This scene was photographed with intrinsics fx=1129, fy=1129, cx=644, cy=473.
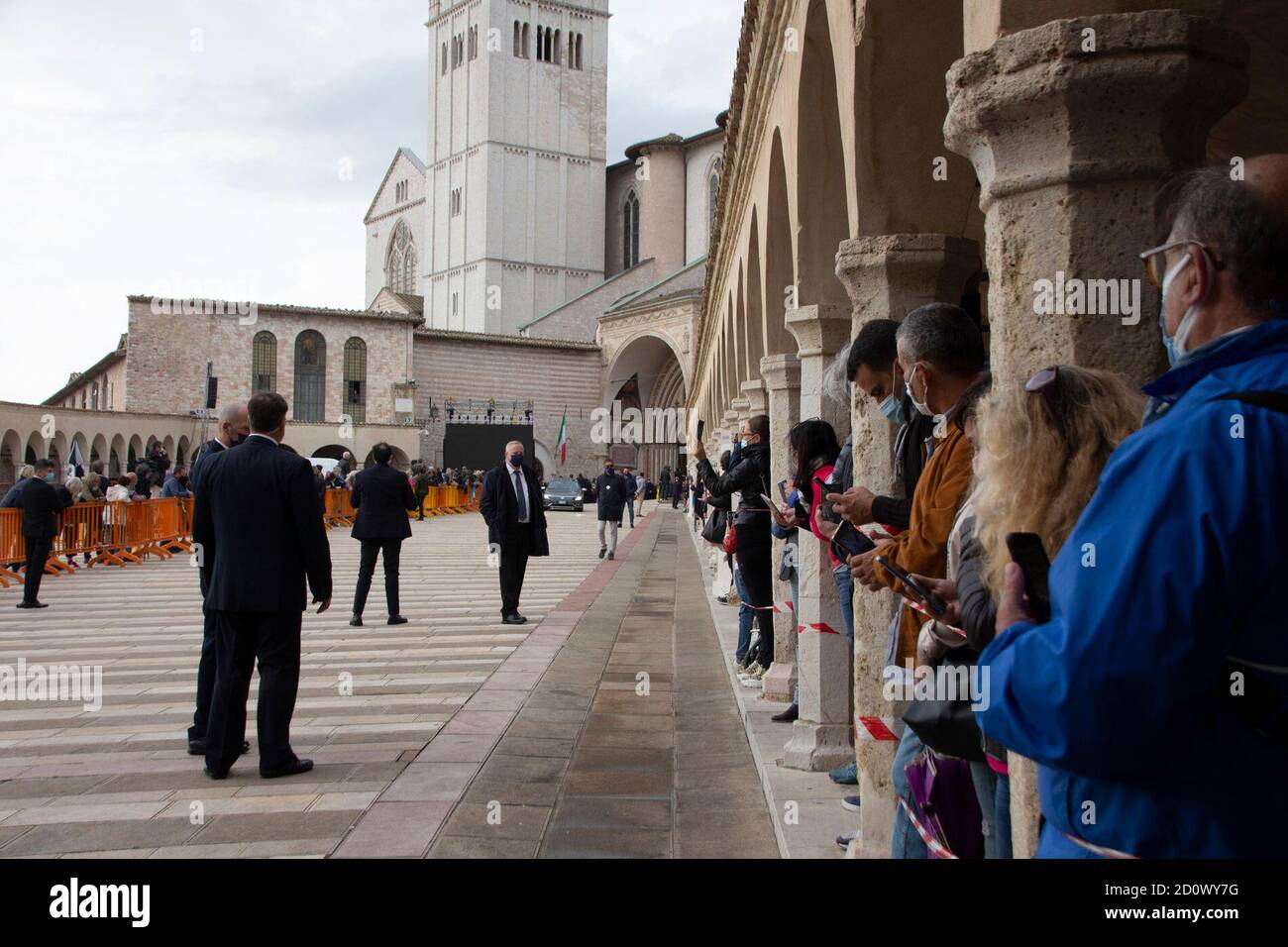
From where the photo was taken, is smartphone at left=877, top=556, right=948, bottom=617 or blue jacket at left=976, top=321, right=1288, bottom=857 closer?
blue jacket at left=976, top=321, right=1288, bottom=857

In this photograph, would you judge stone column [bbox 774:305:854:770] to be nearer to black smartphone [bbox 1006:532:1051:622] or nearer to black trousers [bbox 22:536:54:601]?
black smartphone [bbox 1006:532:1051:622]

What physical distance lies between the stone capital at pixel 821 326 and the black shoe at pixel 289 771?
3405mm

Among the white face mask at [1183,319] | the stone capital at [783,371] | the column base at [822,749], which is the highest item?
the stone capital at [783,371]

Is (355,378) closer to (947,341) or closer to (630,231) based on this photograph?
(630,231)

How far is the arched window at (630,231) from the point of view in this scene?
68.2 m

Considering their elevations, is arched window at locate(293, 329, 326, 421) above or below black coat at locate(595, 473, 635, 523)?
above

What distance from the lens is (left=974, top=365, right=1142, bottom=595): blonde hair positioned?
191 cm

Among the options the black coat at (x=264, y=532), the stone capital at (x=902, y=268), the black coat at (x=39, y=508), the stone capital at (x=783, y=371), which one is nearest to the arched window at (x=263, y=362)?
the black coat at (x=39, y=508)

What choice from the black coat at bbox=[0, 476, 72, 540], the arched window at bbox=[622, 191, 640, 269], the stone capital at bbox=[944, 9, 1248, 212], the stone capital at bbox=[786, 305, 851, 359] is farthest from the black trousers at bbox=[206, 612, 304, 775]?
the arched window at bbox=[622, 191, 640, 269]

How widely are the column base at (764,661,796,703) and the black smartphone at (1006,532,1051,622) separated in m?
5.16

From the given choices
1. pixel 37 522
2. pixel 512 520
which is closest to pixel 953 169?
pixel 512 520

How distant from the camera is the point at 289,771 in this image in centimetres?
526

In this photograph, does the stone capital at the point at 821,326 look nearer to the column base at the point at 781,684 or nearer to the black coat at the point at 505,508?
the column base at the point at 781,684
